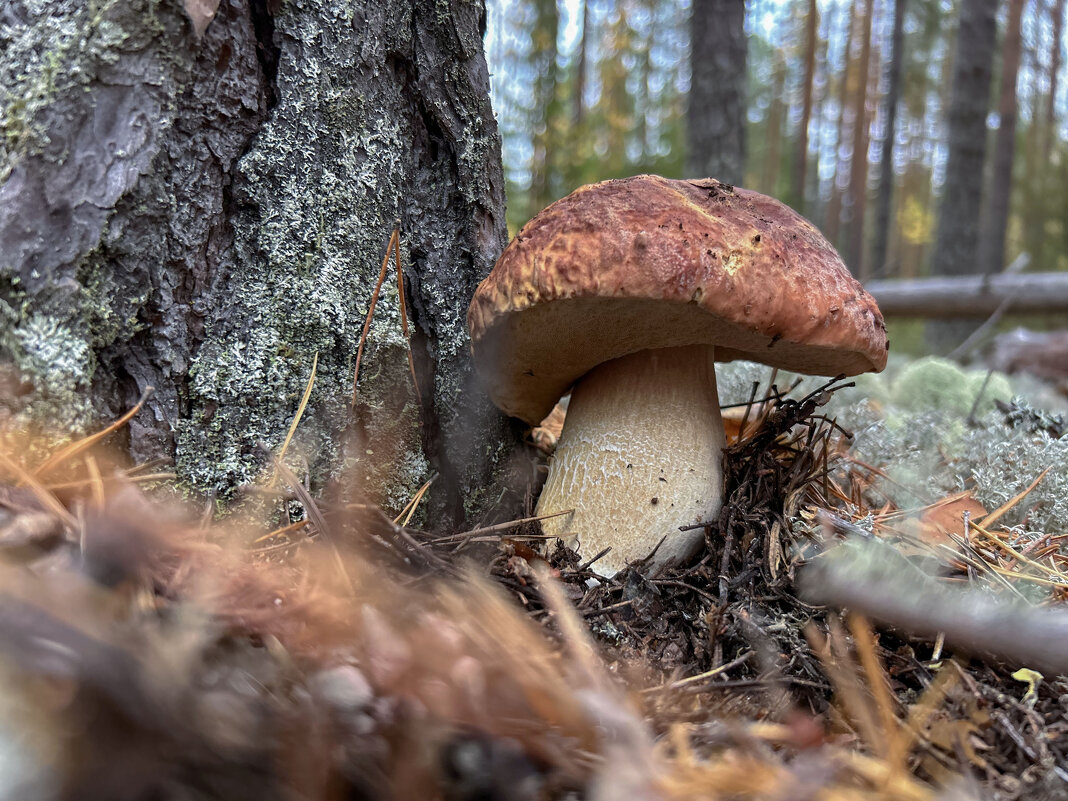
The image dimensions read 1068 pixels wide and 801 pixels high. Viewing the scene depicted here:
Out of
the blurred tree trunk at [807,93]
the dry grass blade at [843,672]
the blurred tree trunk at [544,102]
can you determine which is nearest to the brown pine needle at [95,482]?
the dry grass blade at [843,672]

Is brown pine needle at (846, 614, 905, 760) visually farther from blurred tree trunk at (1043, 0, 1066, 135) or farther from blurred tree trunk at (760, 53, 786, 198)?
blurred tree trunk at (760, 53, 786, 198)

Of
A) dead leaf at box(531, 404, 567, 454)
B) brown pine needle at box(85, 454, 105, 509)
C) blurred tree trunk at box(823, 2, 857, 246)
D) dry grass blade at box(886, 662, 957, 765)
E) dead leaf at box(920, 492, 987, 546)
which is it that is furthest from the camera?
blurred tree trunk at box(823, 2, 857, 246)

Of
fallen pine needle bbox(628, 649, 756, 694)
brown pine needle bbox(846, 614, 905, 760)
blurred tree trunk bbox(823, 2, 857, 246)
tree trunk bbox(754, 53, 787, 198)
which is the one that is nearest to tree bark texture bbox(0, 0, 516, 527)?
fallen pine needle bbox(628, 649, 756, 694)

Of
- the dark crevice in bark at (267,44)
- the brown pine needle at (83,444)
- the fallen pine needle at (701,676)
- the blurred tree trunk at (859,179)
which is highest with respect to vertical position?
the blurred tree trunk at (859,179)

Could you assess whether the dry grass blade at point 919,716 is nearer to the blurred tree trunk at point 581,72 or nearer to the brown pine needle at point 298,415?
the brown pine needle at point 298,415

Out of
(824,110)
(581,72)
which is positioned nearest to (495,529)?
(581,72)

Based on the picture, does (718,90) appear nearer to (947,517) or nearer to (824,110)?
(947,517)

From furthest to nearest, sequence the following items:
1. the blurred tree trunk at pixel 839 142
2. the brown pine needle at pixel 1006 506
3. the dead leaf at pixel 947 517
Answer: the blurred tree trunk at pixel 839 142 < the brown pine needle at pixel 1006 506 < the dead leaf at pixel 947 517
